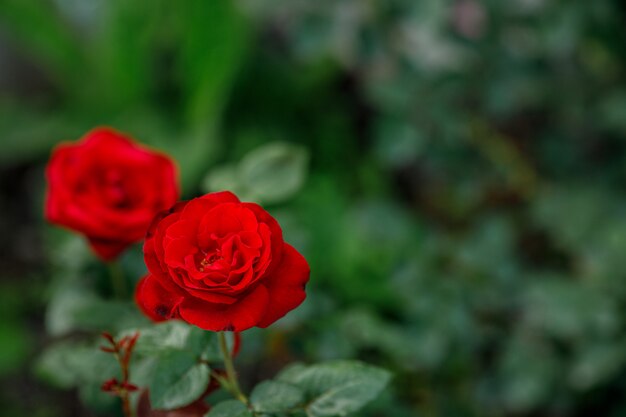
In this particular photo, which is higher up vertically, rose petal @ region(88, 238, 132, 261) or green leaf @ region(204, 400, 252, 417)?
rose petal @ region(88, 238, 132, 261)

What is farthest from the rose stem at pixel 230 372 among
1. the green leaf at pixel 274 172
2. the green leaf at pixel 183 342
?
the green leaf at pixel 274 172

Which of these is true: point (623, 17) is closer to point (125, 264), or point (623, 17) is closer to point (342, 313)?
point (342, 313)

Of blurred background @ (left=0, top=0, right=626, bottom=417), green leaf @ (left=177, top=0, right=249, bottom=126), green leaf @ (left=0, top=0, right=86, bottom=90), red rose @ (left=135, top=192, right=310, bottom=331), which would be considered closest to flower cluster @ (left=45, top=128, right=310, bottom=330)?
red rose @ (left=135, top=192, right=310, bottom=331)

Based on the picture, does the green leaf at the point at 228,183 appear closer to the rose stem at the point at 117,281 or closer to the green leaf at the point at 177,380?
the rose stem at the point at 117,281

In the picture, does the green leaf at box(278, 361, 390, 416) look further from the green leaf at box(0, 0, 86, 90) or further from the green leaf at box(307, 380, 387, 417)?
the green leaf at box(0, 0, 86, 90)

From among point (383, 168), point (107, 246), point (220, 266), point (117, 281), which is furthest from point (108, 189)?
point (383, 168)

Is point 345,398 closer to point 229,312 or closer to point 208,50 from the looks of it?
point 229,312
